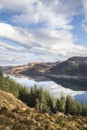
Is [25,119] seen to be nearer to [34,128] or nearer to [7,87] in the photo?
[34,128]

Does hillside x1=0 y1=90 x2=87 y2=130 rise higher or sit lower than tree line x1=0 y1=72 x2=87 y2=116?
higher

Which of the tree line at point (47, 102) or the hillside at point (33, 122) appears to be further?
the tree line at point (47, 102)

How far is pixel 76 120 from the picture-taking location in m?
34.3

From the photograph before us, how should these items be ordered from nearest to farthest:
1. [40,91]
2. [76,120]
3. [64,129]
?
[64,129] < [76,120] < [40,91]

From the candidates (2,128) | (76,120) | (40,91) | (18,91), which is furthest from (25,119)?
(18,91)

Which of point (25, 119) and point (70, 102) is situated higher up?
point (25, 119)

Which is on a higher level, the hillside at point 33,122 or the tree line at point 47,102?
the hillside at point 33,122

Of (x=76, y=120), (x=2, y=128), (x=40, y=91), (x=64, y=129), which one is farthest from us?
(x=40, y=91)

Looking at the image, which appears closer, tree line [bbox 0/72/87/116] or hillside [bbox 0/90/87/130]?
hillside [bbox 0/90/87/130]

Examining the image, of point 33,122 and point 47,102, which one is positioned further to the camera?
point 47,102

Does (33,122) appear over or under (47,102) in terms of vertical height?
over

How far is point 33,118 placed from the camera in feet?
103

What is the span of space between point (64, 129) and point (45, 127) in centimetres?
218

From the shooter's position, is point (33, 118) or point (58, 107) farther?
point (58, 107)
